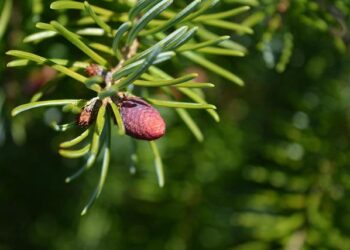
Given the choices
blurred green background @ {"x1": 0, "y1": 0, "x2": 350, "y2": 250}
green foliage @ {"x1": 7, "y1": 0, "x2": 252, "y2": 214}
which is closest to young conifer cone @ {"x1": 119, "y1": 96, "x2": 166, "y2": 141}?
green foliage @ {"x1": 7, "y1": 0, "x2": 252, "y2": 214}

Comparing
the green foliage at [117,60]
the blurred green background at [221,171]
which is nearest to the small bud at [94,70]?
the green foliage at [117,60]

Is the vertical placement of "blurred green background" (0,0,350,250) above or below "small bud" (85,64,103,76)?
below

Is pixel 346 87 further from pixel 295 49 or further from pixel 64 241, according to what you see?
pixel 64 241

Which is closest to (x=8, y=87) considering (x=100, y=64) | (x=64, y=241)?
(x=100, y=64)

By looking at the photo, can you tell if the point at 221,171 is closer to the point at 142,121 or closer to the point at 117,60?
the point at 117,60

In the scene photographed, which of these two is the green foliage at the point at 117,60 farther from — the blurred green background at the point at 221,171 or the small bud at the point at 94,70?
the blurred green background at the point at 221,171

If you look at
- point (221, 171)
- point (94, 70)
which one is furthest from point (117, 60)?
point (221, 171)

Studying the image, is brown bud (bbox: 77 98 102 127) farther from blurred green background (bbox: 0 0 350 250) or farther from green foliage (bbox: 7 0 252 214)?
blurred green background (bbox: 0 0 350 250)
